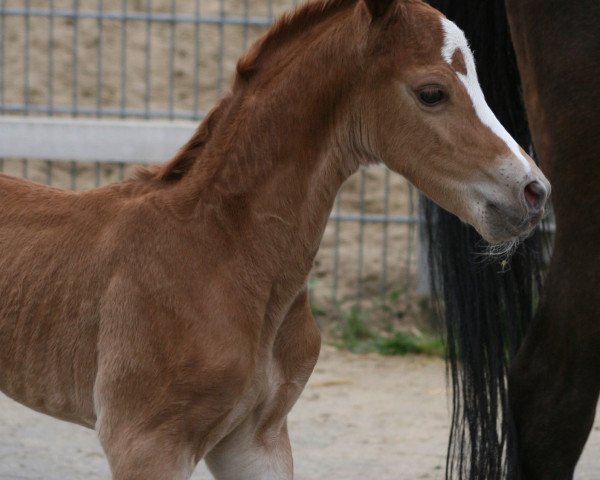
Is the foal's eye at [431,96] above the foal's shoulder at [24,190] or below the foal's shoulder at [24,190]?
above

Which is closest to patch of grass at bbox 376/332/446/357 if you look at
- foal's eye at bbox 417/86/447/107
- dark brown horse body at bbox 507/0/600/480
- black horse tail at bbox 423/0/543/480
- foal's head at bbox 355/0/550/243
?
black horse tail at bbox 423/0/543/480

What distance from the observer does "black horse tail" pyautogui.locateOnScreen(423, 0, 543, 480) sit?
3.59 m

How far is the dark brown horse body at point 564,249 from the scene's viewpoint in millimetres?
3145

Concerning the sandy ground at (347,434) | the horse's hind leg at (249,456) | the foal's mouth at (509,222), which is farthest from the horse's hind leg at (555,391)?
the sandy ground at (347,434)

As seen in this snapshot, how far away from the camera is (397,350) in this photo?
6.32 meters

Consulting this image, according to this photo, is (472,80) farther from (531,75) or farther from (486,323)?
(486,323)

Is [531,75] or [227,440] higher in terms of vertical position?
[531,75]

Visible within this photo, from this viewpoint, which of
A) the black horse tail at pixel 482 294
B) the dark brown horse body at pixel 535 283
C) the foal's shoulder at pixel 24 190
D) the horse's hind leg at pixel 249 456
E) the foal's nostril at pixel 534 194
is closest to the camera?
the foal's nostril at pixel 534 194

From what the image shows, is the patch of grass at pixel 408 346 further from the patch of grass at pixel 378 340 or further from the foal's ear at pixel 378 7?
the foal's ear at pixel 378 7

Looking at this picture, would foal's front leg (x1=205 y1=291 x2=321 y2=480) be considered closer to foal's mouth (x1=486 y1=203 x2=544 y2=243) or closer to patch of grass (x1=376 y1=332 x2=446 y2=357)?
foal's mouth (x1=486 y1=203 x2=544 y2=243)

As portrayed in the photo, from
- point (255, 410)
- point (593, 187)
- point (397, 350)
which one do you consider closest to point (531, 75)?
point (593, 187)

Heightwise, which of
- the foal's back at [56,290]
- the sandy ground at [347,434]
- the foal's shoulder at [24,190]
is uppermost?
the foal's shoulder at [24,190]

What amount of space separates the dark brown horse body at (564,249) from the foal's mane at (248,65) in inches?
31.1

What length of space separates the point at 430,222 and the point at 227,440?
48.4 inches
